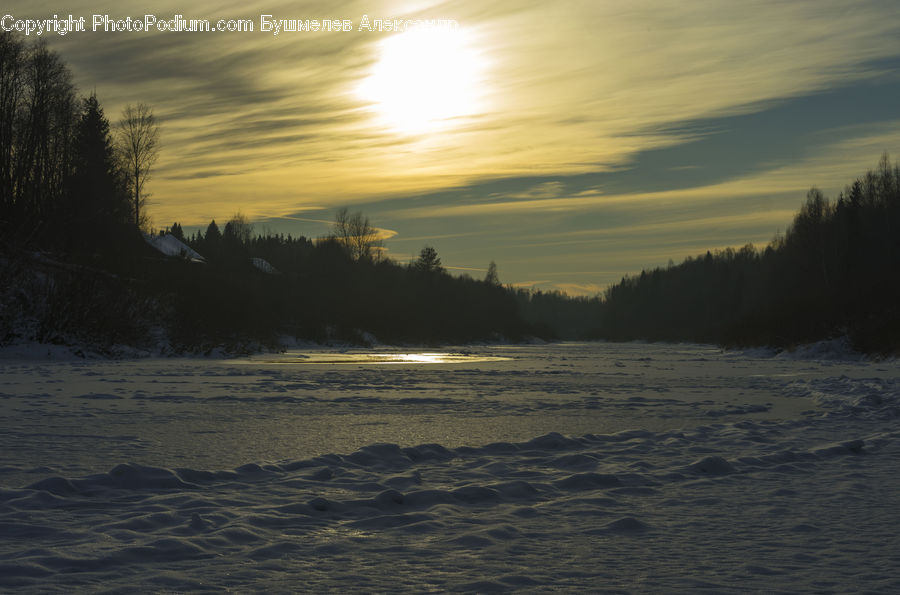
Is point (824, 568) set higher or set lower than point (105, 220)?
lower

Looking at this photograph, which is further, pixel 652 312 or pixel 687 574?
pixel 652 312

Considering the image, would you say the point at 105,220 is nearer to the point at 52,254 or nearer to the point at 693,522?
the point at 52,254

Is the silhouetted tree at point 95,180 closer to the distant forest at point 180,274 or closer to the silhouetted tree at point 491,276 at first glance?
the distant forest at point 180,274

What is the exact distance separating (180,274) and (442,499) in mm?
34461

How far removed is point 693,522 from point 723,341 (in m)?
48.1

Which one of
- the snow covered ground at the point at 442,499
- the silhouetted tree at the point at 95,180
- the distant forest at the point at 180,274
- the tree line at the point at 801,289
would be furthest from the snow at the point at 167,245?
the snow covered ground at the point at 442,499

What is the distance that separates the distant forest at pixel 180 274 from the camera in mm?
26156

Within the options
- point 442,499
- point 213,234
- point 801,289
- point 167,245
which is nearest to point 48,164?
point 167,245

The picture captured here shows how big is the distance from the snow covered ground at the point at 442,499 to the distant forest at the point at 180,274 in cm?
1856

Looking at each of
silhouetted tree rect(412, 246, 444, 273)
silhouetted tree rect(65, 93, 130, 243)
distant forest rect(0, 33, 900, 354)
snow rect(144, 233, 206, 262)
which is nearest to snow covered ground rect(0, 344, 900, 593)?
distant forest rect(0, 33, 900, 354)

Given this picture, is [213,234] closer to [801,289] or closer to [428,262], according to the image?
[428,262]

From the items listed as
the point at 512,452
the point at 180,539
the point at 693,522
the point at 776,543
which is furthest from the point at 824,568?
the point at 512,452

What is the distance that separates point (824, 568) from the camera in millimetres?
3277

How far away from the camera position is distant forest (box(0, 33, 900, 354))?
2616 centimetres
